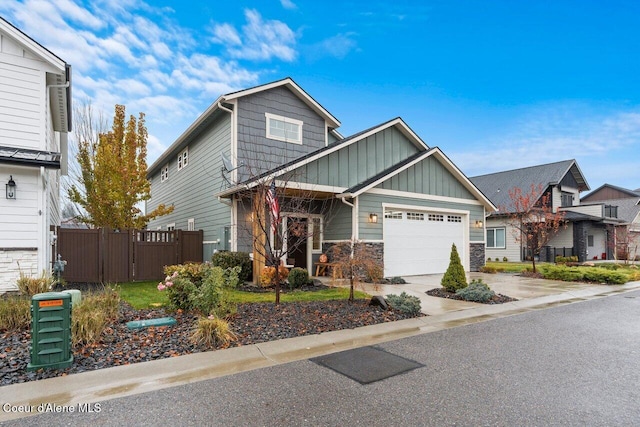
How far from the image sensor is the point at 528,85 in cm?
1925

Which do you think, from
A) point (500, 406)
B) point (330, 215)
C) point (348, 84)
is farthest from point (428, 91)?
point (500, 406)

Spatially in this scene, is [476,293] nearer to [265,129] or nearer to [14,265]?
[265,129]

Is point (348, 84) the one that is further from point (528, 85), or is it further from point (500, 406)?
point (500, 406)

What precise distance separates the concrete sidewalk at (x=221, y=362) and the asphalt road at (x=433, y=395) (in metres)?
0.27

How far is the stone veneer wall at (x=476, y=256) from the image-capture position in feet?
52.5

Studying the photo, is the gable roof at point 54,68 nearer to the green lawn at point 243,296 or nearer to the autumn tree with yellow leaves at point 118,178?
the autumn tree with yellow leaves at point 118,178

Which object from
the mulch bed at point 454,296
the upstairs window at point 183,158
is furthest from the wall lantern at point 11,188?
the mulch bed at point 454,296

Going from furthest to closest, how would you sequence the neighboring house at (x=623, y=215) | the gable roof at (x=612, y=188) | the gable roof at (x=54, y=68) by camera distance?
the gable roof at (x=612, y=188), the neighboring house at (x=623, y=215), the gable roof at (x=54, y=68)

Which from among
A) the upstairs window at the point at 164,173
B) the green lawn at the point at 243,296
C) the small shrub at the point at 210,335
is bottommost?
the green lawn at the point at 243,296

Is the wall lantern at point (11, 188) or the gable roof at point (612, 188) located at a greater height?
the gable roof at point (612, 188)

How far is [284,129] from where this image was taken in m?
14.1

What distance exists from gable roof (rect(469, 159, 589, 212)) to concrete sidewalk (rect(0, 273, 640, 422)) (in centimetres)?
1868

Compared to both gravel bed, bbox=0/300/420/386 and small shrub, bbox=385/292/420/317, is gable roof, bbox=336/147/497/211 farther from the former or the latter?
small shrub, bbox=385/292/420/317

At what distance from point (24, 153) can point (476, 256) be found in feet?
53.7
